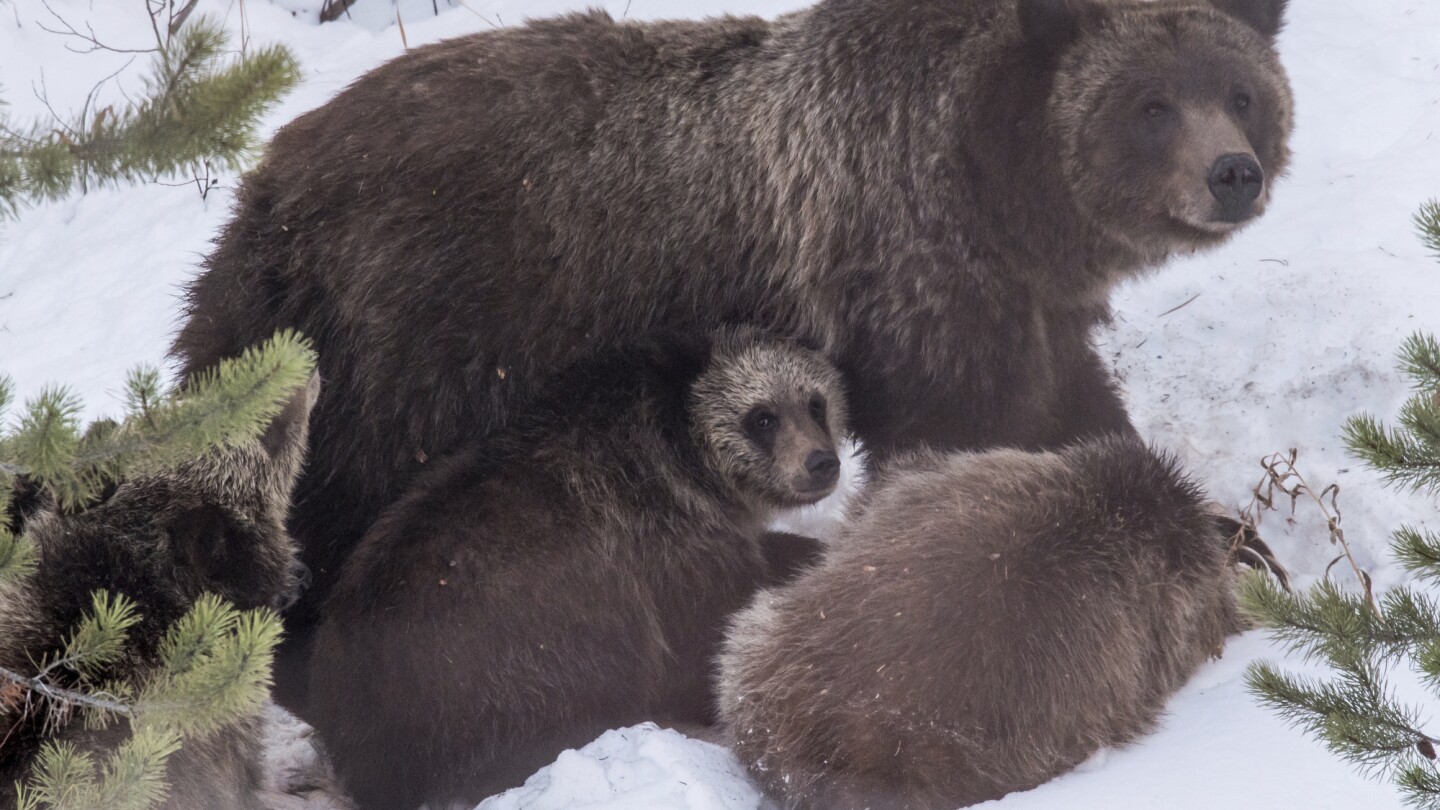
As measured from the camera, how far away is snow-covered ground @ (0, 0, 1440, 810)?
4.56m

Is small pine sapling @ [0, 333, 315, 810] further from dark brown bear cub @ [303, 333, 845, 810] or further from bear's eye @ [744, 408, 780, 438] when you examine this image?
bear's eye @ [744, 408, 780, 438]

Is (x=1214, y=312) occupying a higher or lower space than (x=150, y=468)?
lower

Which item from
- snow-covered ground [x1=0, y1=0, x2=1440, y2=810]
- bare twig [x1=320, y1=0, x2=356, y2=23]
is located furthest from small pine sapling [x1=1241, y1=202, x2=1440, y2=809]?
bare twig [x1=320, y1=0, x2=356, y2=23]

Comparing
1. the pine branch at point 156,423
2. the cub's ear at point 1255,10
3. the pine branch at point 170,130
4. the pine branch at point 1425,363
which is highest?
the pine branch at point 170,130

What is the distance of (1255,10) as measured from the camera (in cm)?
633

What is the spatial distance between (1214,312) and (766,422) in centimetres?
288

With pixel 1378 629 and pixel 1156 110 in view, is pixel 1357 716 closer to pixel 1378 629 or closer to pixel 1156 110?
pixel 1378 629

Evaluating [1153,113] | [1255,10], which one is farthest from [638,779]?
[1255,10]

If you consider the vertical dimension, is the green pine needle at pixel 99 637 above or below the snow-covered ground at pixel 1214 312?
A: above

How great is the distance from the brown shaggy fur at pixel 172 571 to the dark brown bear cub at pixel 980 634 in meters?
1.73

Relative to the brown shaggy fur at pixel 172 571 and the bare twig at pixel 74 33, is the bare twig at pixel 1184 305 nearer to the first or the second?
the brown shaggy fur at pixel 172 571

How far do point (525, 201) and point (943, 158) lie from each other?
1.80 metres

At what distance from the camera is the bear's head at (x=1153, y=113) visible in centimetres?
580

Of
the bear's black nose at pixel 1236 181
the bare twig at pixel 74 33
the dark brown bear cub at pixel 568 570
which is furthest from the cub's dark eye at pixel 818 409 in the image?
the bare twig at pixel 74 33
